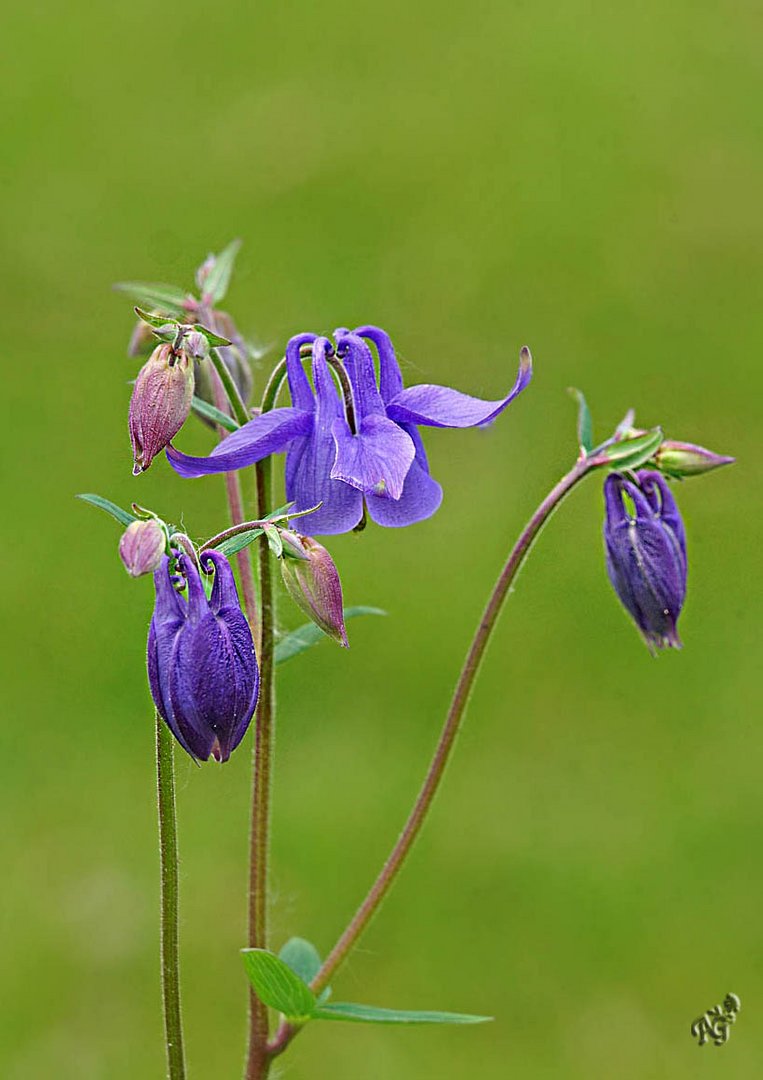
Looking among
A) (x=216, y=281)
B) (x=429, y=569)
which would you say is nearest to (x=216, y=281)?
(x=216, y=281)

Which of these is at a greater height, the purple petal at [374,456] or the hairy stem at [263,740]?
the purple petal at [374,456]

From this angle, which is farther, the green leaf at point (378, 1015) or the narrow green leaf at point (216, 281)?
the narrow green leaf at point (216, 281)

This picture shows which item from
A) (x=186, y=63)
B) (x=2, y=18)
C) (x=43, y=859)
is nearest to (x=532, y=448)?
(x=43, y=859)

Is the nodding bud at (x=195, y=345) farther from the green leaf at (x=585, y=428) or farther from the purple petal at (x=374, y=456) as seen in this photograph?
the green leaf at (x=585, y=428)

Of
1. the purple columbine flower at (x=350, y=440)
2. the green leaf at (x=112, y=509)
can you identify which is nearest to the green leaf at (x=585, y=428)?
the purple columbine flower at (x=350, y=440)

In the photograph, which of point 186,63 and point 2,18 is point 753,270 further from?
point 2,18

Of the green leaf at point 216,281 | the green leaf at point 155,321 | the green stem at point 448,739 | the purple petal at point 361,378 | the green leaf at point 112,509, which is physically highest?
the green leaf at point 216,281
